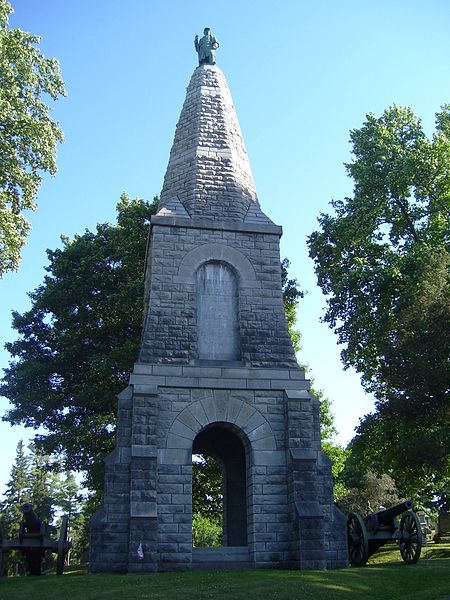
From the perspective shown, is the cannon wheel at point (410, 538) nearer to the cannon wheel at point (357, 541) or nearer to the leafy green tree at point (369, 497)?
the cannon wheel at point (357, 541)

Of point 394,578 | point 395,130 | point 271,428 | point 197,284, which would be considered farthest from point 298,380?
point 395,130

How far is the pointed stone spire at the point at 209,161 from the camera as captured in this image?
698 inches

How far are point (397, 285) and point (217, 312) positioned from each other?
9597 millimetres

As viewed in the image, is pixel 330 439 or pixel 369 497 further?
pixel 369 497

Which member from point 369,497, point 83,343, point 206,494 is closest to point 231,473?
point 206,494

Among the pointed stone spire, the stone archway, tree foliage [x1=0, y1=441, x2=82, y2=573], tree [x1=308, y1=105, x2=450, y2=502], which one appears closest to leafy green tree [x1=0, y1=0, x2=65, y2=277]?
the pointed stone spire

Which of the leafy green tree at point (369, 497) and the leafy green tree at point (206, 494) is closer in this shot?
the leafy green tree at point (206, 494)

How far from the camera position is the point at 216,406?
14.9m

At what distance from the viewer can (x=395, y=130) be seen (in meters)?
25.9

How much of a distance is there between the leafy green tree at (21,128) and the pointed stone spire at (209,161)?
4349mm

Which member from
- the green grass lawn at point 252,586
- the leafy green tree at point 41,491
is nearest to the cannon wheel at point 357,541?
the green grass lawn at point 252,586

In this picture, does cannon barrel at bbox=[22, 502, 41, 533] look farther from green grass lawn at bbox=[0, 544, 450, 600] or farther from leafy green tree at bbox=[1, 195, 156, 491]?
leafy green tree at bbox=[1, 195, 156, 491]

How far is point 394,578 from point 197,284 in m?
8.44

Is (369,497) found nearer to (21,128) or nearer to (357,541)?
(357,541)
